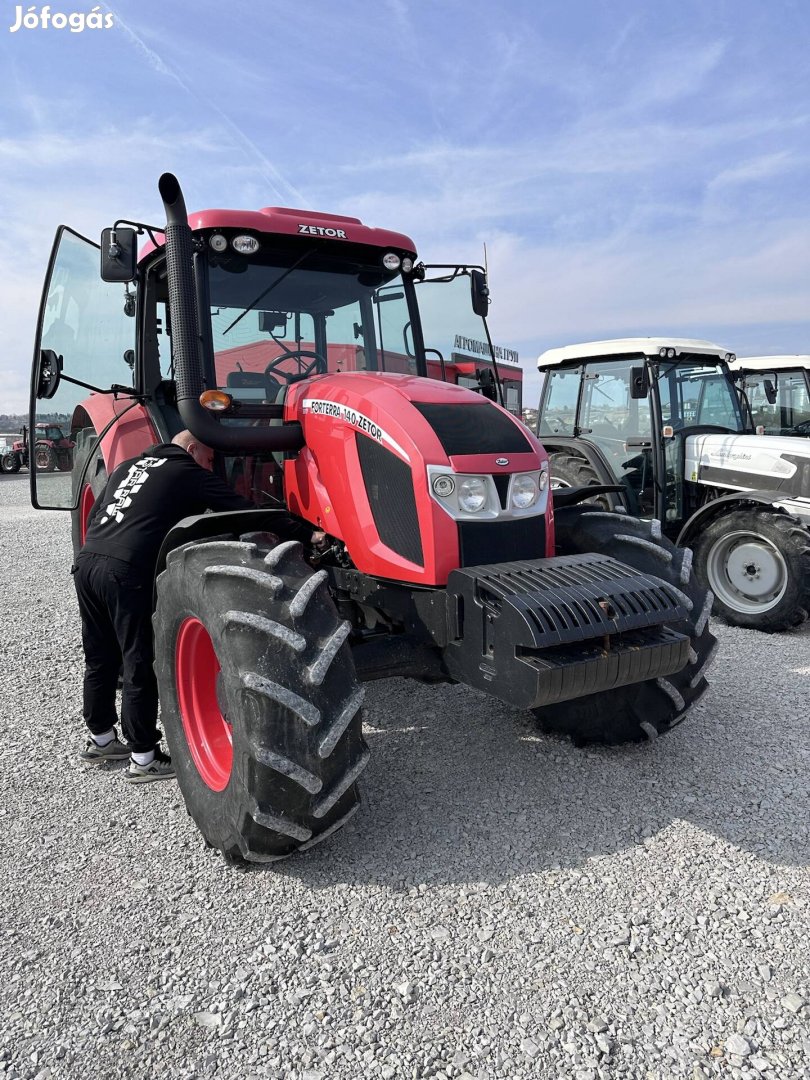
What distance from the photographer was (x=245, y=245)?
3.46 meters

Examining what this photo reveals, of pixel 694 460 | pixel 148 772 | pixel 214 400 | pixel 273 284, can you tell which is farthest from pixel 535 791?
pixel 694 460

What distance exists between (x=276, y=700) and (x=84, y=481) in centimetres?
Result: 278

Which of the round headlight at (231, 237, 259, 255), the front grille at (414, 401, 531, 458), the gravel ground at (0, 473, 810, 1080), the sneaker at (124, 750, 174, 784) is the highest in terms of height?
the round headlight at (231, 237, 259, 255)

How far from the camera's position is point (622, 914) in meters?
2.38

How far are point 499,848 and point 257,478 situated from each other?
198 centimetres

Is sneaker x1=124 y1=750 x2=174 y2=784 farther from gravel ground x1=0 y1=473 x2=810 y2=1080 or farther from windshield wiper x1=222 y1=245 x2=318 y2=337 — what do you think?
windshield wiper x1=222 y1=245 x2=318 y2=337

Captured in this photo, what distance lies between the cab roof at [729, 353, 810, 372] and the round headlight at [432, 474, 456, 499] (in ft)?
27.5

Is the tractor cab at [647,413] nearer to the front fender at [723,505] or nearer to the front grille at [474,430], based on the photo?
the front fender at [723,505]

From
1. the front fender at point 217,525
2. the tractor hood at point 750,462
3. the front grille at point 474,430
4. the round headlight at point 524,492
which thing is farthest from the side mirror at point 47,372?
the tractor hood at point 750,462

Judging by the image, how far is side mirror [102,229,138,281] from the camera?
3363mm

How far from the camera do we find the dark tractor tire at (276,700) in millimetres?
2344

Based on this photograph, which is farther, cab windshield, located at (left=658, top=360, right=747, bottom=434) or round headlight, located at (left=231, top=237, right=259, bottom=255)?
cab windshield, located at (left=658, top=360, right=747, bottom=434)

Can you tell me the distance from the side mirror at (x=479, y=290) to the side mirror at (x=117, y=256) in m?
1.77

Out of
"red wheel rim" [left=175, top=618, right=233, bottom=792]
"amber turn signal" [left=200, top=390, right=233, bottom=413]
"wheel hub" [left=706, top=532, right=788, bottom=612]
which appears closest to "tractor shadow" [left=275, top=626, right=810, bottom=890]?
"red wheel rim" [left=175, top=618, right=233, bottom=792]
